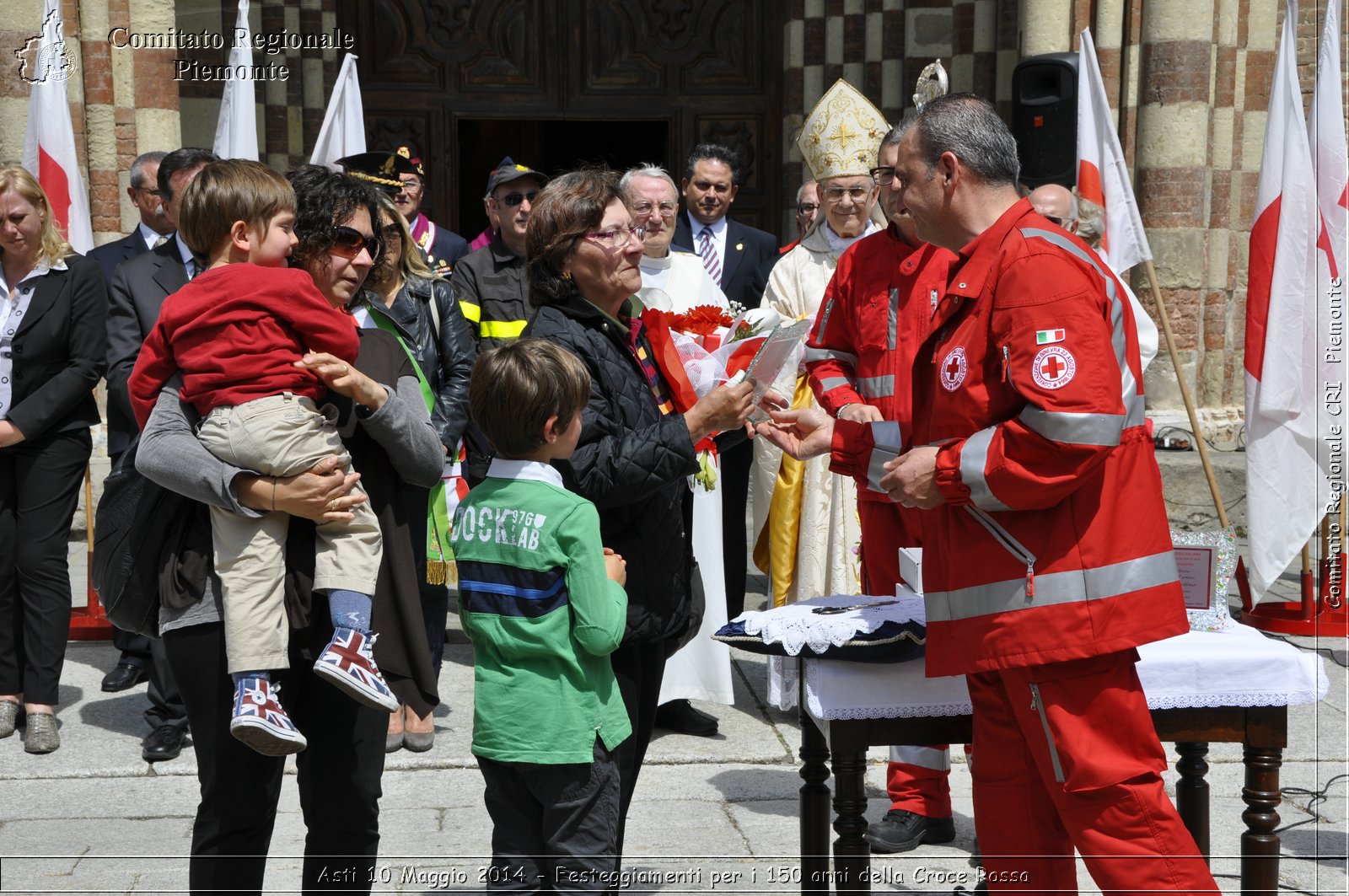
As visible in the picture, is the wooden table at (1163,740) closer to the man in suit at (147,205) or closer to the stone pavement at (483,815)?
the stone pavement at (483,815)

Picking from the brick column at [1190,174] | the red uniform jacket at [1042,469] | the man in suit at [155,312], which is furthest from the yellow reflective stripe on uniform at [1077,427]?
the brick column at [1190,174]

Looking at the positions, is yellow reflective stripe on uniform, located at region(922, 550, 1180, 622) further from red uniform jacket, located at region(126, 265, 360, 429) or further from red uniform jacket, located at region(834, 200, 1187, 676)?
red uniform jacket, located at region(126, 265, 360, 429)

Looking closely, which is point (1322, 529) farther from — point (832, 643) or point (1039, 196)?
point (832, 643)

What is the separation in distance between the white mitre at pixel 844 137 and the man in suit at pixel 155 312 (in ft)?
7.71

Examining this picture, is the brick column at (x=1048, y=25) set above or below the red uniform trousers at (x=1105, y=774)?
above

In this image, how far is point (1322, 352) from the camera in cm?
668

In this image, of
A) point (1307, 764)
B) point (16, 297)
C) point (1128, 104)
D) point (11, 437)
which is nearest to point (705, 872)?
point (1307, 764)

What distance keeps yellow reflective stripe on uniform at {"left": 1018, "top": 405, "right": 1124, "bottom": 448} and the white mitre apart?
3.08m

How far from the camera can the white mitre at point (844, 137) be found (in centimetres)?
563

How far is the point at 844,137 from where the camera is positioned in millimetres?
5633

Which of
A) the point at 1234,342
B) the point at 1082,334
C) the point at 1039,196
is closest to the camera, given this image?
the point at 1082,334

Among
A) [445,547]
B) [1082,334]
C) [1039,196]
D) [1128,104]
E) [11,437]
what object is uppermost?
[1128,104]

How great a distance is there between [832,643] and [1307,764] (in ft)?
8.74

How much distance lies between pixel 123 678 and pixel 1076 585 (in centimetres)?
436
